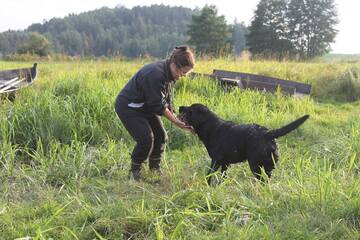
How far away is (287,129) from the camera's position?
3592 mm

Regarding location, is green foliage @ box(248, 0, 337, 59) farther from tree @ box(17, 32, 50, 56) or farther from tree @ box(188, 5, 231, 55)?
tree @ box(17, 32, 50, 56)

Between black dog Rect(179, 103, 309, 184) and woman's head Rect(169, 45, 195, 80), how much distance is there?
0.50 metres

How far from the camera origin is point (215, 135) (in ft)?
13.5

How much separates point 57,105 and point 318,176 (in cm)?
408

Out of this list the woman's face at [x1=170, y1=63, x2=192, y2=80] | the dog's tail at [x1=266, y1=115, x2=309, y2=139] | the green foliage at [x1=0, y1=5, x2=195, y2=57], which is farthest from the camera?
the green foliage at [x1=0, y1=5, x2=195, y2=57]

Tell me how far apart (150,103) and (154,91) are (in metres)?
0.13

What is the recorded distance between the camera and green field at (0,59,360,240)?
2.96 meters

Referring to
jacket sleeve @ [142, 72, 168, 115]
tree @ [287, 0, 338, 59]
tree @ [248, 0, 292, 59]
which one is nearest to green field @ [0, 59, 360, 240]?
jacket sleeve @ [142, 72, 168, 115]

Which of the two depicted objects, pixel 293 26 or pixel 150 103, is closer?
pixel 150 103

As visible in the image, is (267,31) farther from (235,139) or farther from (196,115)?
(235,139)

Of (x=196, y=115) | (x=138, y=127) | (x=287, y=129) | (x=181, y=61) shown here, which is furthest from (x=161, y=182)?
(x=287, y=129)

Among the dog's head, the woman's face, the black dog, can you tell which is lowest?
the black dog

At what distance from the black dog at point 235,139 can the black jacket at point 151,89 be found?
41cm

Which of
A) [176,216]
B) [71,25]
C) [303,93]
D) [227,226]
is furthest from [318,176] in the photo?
[71,25]
